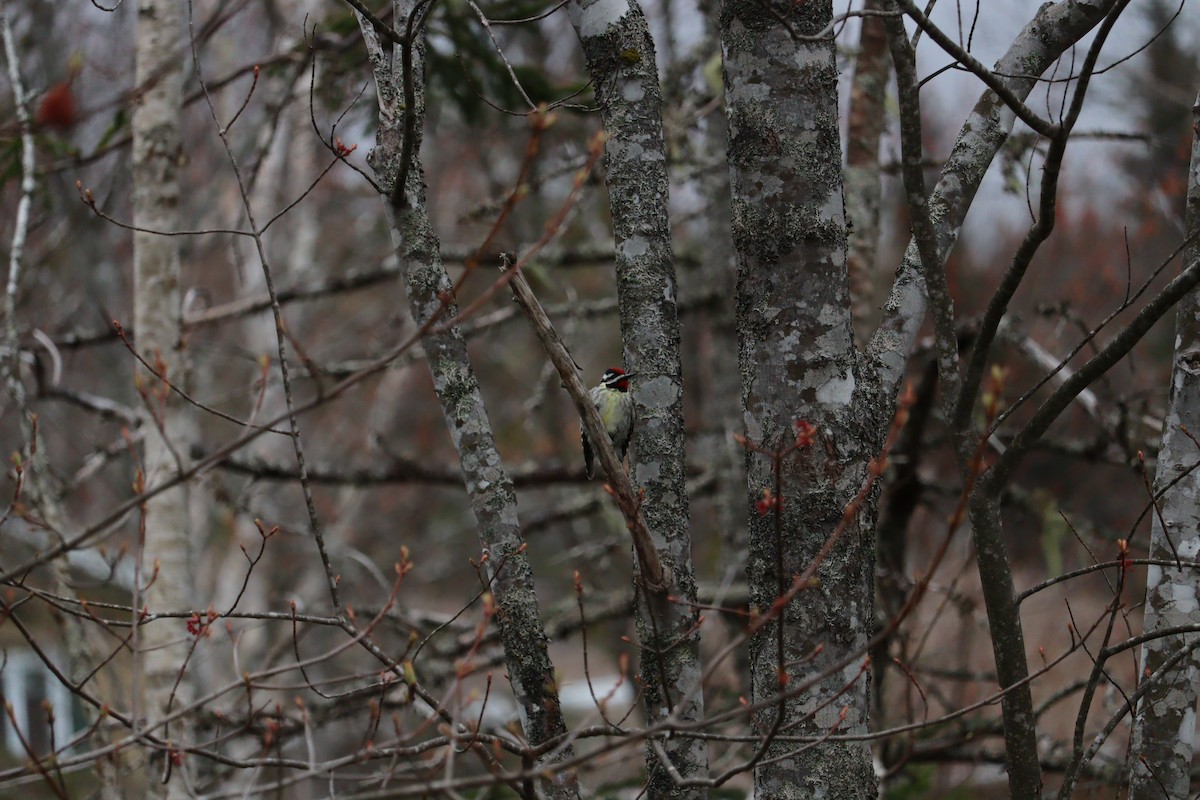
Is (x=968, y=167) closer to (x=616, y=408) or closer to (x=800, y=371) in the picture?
(x=800, y=371)

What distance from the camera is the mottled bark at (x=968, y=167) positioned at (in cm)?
261

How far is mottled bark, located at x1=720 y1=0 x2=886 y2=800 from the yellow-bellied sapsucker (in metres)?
0.41

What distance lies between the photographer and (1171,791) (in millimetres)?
2680

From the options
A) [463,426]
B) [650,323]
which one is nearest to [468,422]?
[463,426]

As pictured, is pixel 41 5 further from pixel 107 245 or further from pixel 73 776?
pixel 73 776

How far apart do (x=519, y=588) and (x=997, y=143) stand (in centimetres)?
177

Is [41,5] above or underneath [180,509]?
above

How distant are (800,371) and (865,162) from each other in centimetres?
319

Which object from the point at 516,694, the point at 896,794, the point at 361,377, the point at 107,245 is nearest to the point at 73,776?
the point at 107,245

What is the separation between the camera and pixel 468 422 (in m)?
2.60

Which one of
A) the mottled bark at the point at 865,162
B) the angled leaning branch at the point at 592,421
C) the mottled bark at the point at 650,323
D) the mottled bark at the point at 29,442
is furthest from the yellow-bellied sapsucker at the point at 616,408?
the mottled bark at the point at 29,442

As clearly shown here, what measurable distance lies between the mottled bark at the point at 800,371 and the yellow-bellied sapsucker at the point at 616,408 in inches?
16.3

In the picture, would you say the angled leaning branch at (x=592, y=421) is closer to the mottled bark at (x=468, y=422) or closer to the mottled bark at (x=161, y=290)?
the mottled bark at (x=468, y=422)

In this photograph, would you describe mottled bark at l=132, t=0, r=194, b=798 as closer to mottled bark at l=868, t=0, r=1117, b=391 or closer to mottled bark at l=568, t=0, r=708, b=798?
mottled bark at l=568, t=0, r=708, b=798
